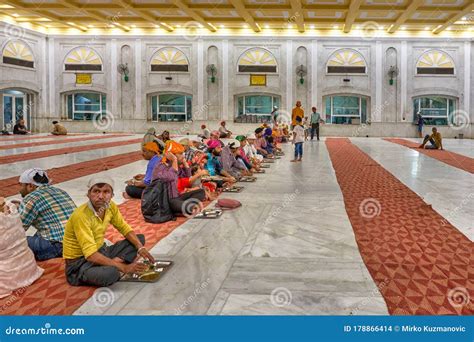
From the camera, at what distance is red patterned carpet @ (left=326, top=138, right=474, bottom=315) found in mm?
3025

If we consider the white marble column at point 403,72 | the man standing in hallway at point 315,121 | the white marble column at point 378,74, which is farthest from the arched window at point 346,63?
the man standing in hallway at point 315,121

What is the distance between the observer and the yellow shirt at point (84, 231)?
3.15 meters

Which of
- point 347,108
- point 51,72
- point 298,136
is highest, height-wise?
point 51,72

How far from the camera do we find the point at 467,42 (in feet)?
76.2

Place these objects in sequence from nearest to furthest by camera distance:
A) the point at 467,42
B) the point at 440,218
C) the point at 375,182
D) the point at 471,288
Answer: the point at 471,288, the point at 440,218, the point at 375,182, the point at 467,42

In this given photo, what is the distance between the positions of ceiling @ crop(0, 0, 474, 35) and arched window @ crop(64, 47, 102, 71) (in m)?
1.18

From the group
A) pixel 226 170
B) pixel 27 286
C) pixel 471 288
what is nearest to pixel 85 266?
pixel 27 286

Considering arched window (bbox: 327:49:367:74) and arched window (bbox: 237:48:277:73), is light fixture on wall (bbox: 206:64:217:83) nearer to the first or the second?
arched window (bbox: 237:48:277:73)

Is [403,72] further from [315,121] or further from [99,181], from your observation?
[99,181]

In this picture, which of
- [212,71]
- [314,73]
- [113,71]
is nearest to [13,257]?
[212,71]

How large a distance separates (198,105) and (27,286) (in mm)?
21332

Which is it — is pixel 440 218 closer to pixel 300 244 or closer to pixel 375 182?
pixel 300 244

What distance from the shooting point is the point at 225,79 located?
24.0m

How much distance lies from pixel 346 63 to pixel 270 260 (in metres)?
21.4
